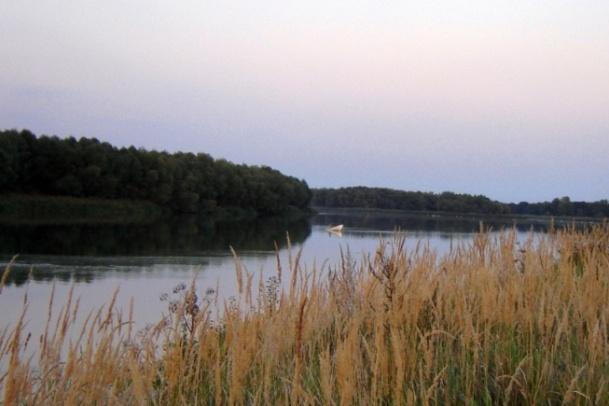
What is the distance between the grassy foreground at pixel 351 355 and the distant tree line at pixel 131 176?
2048 inches

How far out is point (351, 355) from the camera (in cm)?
278

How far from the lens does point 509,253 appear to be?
6.18 m

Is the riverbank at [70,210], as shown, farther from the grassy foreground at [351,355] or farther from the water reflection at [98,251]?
the grassy foreground at [351,355]

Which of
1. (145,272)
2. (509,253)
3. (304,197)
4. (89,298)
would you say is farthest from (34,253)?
(304,197)

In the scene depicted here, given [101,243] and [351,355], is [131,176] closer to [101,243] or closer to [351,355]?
[101,243]

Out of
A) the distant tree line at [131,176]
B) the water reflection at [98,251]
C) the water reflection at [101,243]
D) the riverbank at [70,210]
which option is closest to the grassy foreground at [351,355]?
the water reflection at [98,251]

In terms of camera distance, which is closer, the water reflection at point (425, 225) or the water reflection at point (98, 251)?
the water reflection at point (98, 251)

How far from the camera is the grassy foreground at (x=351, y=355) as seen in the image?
2877 mm

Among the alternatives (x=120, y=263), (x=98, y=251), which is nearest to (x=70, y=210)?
(x=98, y=251)

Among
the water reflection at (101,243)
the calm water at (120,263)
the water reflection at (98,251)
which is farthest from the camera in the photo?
the water reflection at (101,243)

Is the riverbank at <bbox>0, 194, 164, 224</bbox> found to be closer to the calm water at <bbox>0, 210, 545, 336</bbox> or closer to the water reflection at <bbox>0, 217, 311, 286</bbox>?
the water reflection at <bbox>0, 217, 311, 286</bbox>

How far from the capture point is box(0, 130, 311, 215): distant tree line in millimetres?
56438

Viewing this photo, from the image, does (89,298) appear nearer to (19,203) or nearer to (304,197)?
(19,203)

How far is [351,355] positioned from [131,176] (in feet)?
223
